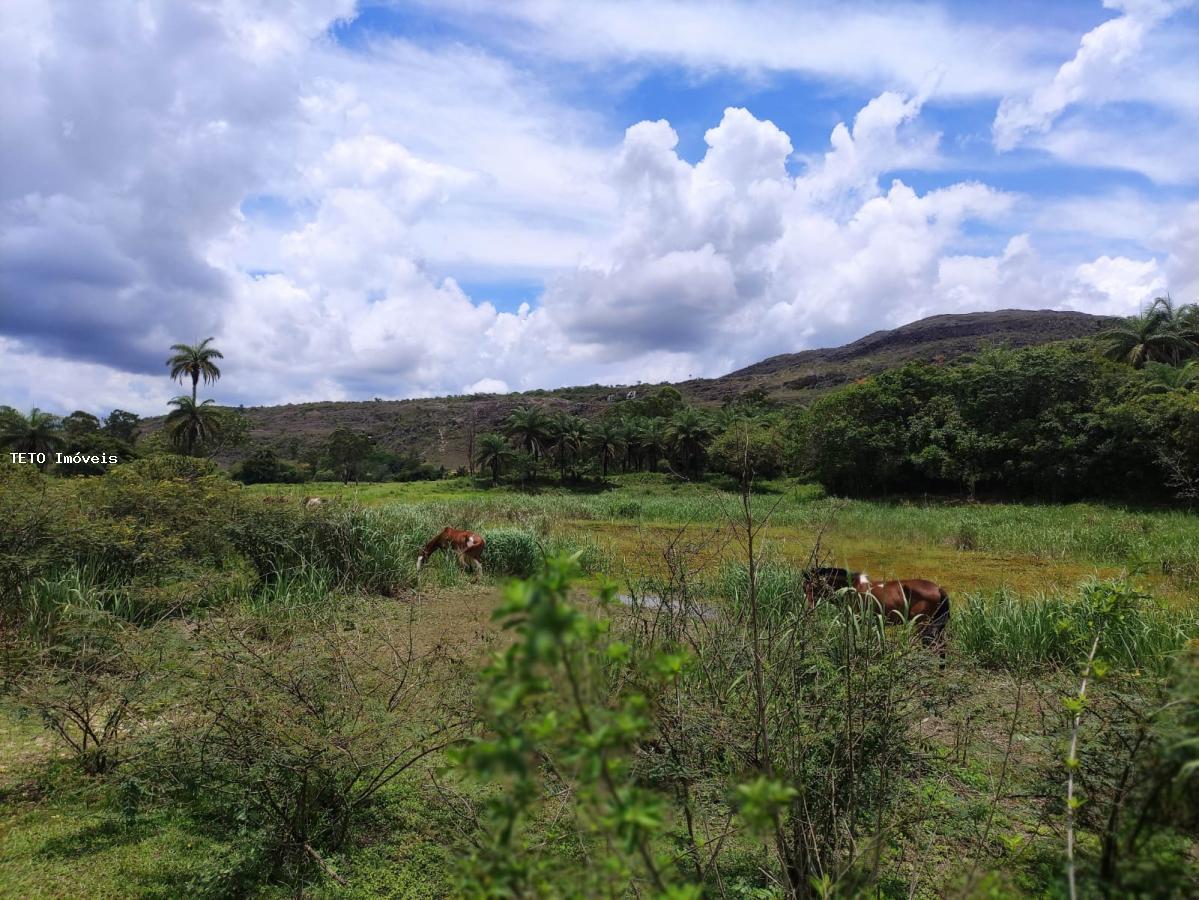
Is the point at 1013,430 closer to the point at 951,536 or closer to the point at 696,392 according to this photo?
the point at 951,536

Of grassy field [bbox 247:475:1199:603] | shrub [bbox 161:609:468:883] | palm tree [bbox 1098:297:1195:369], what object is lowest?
grassy field [bbox 247:475:1199:603]

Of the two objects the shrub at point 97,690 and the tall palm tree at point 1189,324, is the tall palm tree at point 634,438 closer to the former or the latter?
the tall palm tree at point 1189,324

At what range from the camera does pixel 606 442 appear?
50.0 metres

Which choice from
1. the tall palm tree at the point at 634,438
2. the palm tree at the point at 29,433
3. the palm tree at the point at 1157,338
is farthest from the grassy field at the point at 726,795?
the tall palm tree at the point at 634,438

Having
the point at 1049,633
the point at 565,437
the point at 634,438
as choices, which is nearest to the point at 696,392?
the point at 634,438

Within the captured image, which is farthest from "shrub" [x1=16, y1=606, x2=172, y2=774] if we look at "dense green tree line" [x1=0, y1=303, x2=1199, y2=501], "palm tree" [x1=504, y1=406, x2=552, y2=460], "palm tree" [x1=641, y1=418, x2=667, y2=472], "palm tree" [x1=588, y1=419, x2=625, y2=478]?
"palm tree" [x1=588, y1=419, x2=625, y2=478]

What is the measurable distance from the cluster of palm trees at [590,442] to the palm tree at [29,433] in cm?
2358

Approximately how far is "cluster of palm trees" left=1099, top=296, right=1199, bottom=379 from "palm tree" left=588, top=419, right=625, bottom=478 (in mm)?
29648

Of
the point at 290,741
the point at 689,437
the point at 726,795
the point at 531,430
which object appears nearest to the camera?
the point at 726,795

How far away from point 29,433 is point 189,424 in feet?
23.9

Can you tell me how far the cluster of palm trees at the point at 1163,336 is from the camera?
32.2 m

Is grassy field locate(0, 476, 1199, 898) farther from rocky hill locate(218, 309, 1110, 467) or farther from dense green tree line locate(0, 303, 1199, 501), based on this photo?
rocky hill locate(218, 309, 1110, 467)

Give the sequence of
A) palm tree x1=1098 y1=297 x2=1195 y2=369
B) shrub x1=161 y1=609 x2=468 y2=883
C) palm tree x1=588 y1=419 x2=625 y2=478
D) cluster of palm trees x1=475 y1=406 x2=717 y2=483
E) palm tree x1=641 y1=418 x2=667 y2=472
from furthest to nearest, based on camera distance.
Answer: palm tree x1=588 y1=419 x2=625 y2=478 → palm tree x1=641 y1=418 x2=667 y2=472 → cluster of palm trees x1=475 y1=406 x2=717 y2=483 → palm tree x1=1098 y1=297 x2=1195 y2=369 → shrub x1=161 y1=609 x2=468 y2=883

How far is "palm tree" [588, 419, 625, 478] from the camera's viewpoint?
4988cm
